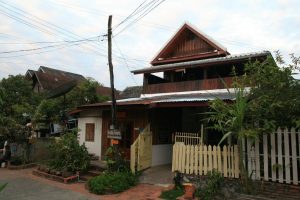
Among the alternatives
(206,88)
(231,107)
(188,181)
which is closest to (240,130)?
(231,107)

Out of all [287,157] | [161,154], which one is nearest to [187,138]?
[161,154]

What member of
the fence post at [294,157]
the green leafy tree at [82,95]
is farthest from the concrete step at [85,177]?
the green leafy tree at [82,95]

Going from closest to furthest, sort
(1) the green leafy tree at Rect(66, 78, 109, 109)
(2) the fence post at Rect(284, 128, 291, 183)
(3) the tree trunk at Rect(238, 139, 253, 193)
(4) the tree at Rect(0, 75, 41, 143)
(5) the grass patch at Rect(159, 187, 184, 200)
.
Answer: (2) the fence post at Rect(284, 128, 291, 183)
(3) the tree trunk at Rect(238, 139, 253, 193)
(5) the grass patch at Rect(159, 187, 184, 200)
(4) the tree at Rect(0, 75, 41, 143)
(1) the green leafy tree at Rect(66, 78, 109, 109)

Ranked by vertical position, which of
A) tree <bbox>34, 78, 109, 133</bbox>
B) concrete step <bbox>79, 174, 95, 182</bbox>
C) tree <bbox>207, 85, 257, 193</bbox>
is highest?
tree <bbox>34, 78, 109, 133</bbox>

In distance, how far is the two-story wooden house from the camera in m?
13.6

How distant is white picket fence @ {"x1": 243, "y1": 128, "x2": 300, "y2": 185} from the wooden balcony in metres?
8.02

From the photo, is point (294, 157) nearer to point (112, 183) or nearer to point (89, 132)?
point (112, 183)

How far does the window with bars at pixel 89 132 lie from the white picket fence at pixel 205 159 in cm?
746

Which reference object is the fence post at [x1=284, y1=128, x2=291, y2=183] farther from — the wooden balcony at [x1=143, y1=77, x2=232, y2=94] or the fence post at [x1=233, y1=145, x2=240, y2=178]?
the wooden balcony at [x1=143, y1=77, x2=232, y2=94]

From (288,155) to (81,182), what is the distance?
8.05 metres

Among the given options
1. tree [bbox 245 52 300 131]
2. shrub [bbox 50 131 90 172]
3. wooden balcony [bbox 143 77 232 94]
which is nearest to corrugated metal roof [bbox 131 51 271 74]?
wooden balcony [bbox 143 77 232 94]

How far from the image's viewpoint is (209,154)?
9.43 meters

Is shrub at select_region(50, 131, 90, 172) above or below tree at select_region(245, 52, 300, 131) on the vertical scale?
below

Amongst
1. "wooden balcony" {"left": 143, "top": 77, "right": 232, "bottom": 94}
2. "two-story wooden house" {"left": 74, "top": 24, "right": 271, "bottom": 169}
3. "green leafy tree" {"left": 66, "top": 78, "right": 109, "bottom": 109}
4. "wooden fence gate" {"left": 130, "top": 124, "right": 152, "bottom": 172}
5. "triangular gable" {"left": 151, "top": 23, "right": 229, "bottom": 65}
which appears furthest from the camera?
"green leafy tree" {"left": 66, "top": 78, "right": 109, "bottom": 109}
